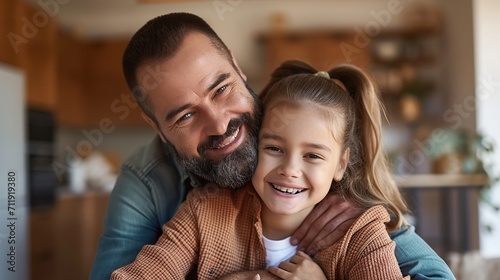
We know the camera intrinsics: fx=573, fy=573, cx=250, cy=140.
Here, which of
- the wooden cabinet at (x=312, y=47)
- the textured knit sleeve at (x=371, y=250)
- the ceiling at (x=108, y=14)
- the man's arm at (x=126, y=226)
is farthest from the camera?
the wooden cabinet at (x=312, y=47)

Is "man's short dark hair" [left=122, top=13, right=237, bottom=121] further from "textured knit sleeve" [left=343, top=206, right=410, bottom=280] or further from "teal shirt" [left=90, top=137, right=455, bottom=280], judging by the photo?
"textured knit sleeve" [left=343, top=206, right=410, bottom=280]

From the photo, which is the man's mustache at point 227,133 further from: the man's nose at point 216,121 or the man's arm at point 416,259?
the man's arm at point 416,259

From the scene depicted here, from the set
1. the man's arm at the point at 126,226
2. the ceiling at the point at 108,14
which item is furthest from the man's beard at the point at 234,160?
the ceiling at the point at 108,14

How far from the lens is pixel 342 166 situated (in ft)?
4.14

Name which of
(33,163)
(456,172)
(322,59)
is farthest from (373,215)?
(322,59)

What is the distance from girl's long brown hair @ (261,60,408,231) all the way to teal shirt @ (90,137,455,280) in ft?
0.38

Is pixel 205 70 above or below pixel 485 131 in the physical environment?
above

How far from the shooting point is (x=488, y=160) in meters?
3.99

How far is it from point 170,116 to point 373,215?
1.56ft

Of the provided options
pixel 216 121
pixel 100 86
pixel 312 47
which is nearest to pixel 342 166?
pixel 216 121

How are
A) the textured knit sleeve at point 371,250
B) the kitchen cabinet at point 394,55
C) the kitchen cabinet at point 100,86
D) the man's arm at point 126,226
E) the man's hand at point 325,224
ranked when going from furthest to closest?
the kitchen cabinet at point 100,86 → the kitchen cabinet at point 394,55 → the man's arm at point 126,226 → the man's hand at point 325,224 → the textured knit sleeve at point 371,250

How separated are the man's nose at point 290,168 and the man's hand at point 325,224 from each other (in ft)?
0.46

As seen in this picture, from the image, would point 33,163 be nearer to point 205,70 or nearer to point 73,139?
point 73,139

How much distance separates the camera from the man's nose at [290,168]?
1131 millimetres
